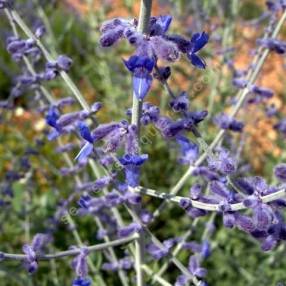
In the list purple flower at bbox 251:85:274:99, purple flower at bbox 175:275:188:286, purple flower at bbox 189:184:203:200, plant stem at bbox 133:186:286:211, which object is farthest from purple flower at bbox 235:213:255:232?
purple flower at bbox 251:85:274:99

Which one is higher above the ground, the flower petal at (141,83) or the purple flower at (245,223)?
the flower petal at (141,83)

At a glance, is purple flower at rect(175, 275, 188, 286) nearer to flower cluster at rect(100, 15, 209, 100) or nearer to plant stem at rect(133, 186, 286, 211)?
plant stem at rect(133, 186, 286, 211)

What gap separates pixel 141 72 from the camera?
5.27ft

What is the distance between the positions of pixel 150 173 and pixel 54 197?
100 centimetres

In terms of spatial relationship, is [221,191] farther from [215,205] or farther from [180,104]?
[180,104]

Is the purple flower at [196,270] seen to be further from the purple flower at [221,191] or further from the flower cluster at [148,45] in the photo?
the flower cluster at [148,45]

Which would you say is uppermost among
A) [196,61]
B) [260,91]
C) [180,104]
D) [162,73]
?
[196,61]

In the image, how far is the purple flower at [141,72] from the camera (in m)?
1.58

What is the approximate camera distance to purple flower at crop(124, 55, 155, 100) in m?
1.58

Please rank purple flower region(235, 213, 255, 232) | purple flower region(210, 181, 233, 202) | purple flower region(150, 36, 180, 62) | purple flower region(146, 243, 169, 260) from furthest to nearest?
1. purple flower region(146, 243, 169, 260)
2. purple flower region(210, 181, 233, 202)
3. purple flower region(235, 213, 255, 232)
4. purple flower region(150, 36, 180, 62)

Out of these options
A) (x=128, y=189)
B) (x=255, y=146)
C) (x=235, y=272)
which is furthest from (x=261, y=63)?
(x=255, y=146)

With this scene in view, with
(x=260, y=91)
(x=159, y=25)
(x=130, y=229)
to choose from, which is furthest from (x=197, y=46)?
(x=260, y=91)

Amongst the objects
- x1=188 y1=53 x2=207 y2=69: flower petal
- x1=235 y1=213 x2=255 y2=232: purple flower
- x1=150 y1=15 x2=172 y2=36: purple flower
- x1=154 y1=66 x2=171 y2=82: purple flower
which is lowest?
x1=235 y1=213 x2=255 y2=232: purple flower

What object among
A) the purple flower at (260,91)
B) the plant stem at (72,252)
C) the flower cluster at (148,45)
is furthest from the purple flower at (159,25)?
the purple flower at (260,91)
